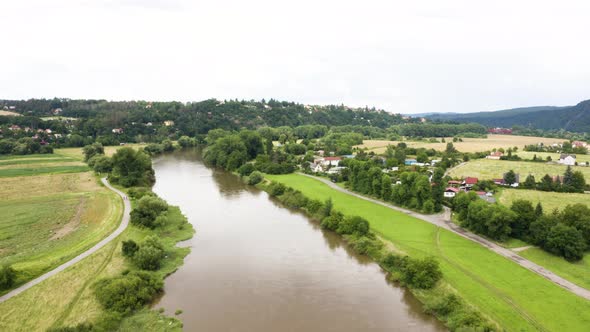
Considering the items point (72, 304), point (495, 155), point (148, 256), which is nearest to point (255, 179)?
point (148, 256)

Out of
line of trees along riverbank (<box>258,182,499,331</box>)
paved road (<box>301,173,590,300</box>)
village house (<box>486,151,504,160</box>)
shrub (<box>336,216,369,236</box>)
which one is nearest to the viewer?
line of trees along riverbank (<box>258,182,499,331</box>)

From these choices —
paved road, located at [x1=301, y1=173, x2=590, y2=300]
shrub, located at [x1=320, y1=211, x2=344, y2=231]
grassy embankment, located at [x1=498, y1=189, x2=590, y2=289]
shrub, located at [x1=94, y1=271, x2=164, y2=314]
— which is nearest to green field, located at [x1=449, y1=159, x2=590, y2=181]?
grassy embankment, located at [x1=498, y1=189, x2=590, y2=289]

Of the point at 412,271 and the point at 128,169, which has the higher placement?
the point at 128,169

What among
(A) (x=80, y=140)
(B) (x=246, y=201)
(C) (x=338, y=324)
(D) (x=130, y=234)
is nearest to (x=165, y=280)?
(D) (x=130, y=234)

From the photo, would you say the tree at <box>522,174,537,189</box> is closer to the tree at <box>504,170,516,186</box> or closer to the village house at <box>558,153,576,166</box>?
the tree at <box>504,170,516,186</box>

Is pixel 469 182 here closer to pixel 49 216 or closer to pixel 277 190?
pixel 277 190
